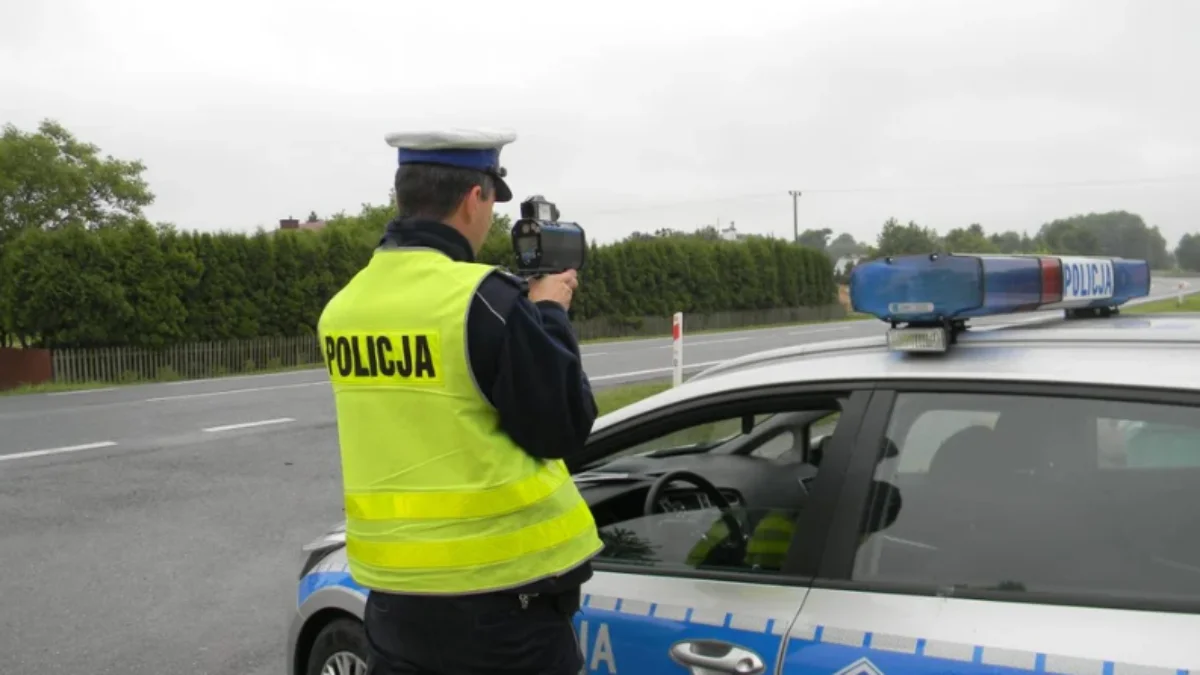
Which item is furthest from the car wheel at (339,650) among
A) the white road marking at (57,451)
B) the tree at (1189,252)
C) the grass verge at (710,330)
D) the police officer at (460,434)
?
the grass verge at (710,330)

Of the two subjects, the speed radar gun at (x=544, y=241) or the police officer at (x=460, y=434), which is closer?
the police officer at (x=460, y=434)

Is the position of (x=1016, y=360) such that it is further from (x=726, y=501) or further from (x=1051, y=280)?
(x=726, y=501)

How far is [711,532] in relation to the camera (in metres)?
2.88

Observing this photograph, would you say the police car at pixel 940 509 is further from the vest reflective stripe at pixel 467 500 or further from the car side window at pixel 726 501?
the vest reflective stripe at pixel 467 500

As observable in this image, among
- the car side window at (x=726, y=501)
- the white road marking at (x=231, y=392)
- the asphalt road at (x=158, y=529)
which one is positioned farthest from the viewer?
the white road marking at (x=231, y=392)

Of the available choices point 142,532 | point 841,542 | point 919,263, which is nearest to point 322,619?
point 841,542

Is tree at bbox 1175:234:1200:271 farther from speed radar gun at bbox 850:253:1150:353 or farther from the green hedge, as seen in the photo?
the green hedge

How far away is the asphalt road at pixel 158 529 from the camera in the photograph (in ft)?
17.1

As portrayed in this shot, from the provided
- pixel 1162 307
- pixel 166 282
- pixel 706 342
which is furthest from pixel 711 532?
pixel 706 342

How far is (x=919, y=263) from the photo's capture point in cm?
261

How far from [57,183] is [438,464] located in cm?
3654

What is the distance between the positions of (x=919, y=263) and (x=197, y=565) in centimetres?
528

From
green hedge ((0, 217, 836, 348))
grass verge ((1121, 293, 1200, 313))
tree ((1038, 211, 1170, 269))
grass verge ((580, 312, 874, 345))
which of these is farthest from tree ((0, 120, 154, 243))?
tree ((1038, 211, 1170, 269))

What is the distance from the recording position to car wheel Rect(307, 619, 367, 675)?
3414 mm
